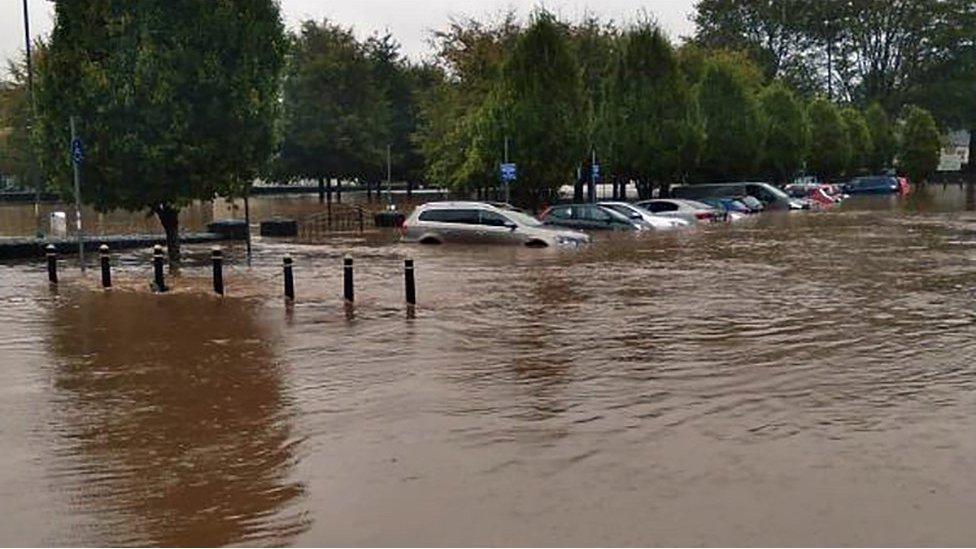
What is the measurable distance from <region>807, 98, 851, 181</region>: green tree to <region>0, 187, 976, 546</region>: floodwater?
189 feet

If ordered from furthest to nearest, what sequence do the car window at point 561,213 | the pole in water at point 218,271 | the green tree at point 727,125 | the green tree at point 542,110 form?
the green tree at point 727,125 < the green tree at point 542,110 < the car window at point 561,213 < the pole in water at point 218,271

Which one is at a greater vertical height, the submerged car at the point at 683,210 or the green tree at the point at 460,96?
the green tree at the point at 460,96

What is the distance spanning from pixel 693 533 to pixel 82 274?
19.8 metres

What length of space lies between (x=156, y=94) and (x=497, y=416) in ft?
45.8

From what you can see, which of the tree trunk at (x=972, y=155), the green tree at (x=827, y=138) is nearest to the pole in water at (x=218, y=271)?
the green tree at (x=827, y=138)

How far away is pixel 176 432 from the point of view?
9.51 m

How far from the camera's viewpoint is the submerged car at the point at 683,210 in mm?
39719

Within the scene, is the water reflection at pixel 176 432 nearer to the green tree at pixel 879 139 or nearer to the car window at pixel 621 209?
the car window at pixel 621 209

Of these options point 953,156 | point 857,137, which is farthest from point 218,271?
point 953,156

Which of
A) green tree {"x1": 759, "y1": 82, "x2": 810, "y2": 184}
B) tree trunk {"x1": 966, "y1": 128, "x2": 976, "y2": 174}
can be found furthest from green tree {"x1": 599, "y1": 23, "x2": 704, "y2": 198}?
tree trunk {"x1": 966, "y1": 128, "x2": 976, "y2": 174}

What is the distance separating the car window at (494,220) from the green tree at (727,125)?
2695cm

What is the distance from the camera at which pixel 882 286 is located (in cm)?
1955

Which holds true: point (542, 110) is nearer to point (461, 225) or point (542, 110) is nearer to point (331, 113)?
point (461, 225)

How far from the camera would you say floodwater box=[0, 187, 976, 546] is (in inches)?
276
